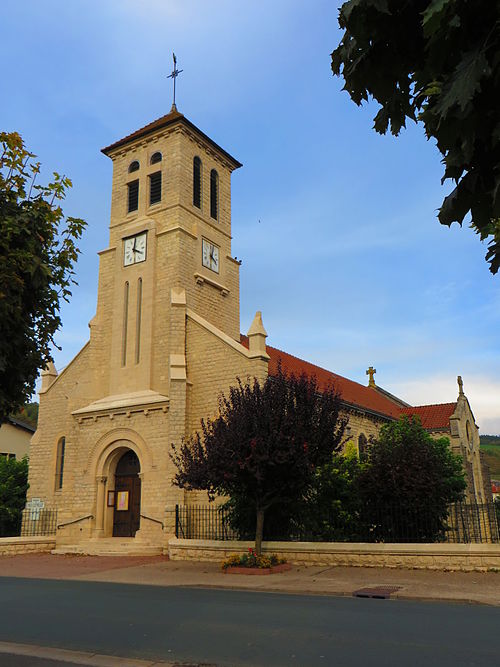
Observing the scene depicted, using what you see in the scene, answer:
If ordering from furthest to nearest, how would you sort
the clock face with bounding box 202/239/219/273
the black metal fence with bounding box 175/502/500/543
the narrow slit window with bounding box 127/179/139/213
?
the narrow slit window with bounding box 127/179/139/213 → the clock face with bounding box 202/239/219/273 → the black metal fence with bounding box 175/502/500/543

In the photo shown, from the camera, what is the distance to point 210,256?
27.3 metres

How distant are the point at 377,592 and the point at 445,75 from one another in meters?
10.6

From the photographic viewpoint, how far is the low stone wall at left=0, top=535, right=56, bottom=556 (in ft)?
73.2

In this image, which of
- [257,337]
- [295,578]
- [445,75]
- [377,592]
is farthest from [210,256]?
[445,75]

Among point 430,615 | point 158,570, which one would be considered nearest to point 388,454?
point 158,570

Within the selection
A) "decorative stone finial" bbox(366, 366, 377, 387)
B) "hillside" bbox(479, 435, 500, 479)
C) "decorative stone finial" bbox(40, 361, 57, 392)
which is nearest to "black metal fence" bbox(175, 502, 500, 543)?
"decorative stone finial" bbox(40, 361, 57, 392)

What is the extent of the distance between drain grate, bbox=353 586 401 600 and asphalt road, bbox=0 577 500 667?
1.30 ft

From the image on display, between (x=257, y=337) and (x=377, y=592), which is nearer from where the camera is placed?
(x=377, y=592)

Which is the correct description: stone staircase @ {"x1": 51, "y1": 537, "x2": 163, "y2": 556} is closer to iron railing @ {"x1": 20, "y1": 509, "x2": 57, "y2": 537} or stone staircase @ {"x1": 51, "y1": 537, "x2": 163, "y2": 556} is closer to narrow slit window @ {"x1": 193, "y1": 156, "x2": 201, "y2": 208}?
iron railing @ {"x1": 20, "y1": 509, "x2": 57, "y2": 537}

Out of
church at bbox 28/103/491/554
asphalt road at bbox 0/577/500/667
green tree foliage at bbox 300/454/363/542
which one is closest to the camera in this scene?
asphalt road at bbox 0/577/500/667

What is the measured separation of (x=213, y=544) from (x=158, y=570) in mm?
1968

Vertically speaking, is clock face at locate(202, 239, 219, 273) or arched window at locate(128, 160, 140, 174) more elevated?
arched window at locate(128, 160, 140, 174)

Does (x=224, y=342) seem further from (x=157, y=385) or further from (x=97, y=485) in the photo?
(x=97, y=485)

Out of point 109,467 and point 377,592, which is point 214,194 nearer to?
point 109,467
